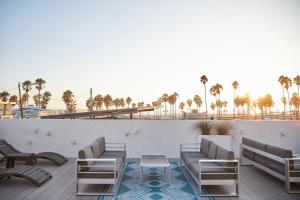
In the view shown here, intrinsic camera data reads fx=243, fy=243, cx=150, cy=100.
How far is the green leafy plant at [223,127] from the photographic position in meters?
8.40

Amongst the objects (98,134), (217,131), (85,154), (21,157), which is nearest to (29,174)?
(85,154)

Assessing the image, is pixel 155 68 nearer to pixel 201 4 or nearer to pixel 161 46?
pixel 161 46

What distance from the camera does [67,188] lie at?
5.17 m

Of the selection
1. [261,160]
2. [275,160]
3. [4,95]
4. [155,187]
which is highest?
[4,95]

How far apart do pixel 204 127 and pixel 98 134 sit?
374 centimetres

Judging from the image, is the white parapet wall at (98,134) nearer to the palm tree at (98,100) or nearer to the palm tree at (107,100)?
the palm tree at (98,100)

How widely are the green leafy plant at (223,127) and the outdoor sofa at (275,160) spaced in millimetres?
1277

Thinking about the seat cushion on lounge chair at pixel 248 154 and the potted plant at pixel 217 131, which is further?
the potted plant at pixel 217 131

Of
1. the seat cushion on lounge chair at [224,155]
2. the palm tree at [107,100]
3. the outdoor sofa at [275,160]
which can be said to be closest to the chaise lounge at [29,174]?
the seat cushion on lounge chair at [224,155]

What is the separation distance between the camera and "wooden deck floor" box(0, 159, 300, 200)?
4625 mm

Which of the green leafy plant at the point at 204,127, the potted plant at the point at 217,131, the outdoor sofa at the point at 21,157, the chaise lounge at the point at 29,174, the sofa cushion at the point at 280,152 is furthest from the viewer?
the green leafy plant at the point at 204,127

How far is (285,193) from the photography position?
4.85 metres

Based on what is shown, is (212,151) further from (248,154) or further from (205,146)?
(248,154)

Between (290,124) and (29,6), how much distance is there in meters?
10.5
